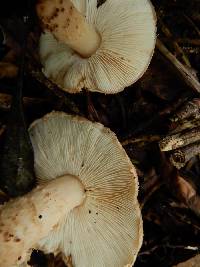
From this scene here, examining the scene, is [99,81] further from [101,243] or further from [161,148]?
[101,243]

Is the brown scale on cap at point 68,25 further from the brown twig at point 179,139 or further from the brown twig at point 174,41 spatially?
the brown twig at point 179,139

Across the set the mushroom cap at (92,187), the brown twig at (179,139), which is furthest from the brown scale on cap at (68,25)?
the brown twig at (179,139)

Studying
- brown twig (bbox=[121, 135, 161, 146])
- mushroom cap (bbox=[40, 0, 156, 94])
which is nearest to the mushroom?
mushroom cap (bbox=[40, 0, 156, 94])

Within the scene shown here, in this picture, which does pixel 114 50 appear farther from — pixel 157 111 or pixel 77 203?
pixel 77 203

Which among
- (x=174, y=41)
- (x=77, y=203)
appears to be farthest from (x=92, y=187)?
(x=174, y=41)

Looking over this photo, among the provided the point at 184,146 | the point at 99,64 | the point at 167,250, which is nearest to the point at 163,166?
the point at 184,146
